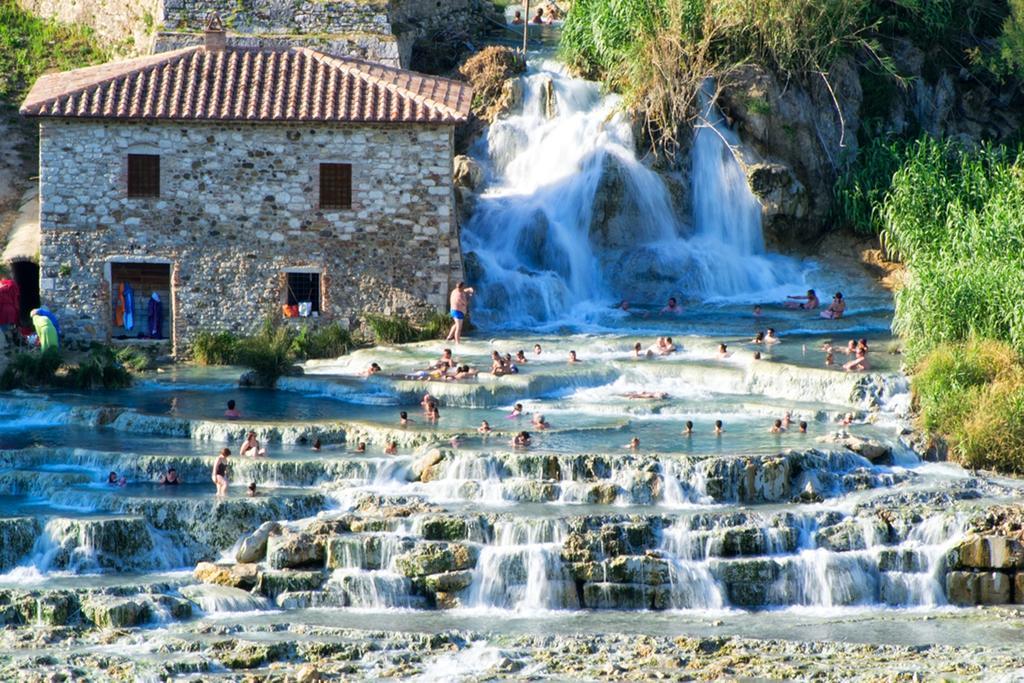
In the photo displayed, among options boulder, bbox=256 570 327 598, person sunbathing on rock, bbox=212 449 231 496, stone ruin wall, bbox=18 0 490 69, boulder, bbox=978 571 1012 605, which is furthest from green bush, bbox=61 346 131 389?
boulder, bbox=978 571 1012 605

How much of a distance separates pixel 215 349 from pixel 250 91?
17.3 ft

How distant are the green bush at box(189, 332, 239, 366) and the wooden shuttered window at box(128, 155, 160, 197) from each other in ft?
10.2

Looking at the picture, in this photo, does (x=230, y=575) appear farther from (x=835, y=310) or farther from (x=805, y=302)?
(x=805, y=302)

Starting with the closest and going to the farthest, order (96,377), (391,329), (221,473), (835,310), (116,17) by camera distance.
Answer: (221,473), (96,377), (391,329), (835,310), (116,17)

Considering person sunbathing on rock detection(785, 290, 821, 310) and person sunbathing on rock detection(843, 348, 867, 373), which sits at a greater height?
person sunbathing on rock detection(785, 290, 821, 310)

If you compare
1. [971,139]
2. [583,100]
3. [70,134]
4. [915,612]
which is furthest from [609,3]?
[915,612]

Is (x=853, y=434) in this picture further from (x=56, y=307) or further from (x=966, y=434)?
(x=56, y=307)

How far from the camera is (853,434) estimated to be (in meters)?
29.1

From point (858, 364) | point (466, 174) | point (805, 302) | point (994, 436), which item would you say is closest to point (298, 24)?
point (466, 174)

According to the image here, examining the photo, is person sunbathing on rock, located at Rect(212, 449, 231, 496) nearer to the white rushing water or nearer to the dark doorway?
the white rushing water

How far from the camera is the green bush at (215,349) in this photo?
119 feet

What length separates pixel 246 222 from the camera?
36719mm

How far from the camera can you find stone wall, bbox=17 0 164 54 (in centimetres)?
4241

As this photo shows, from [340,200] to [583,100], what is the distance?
27.5 feet
